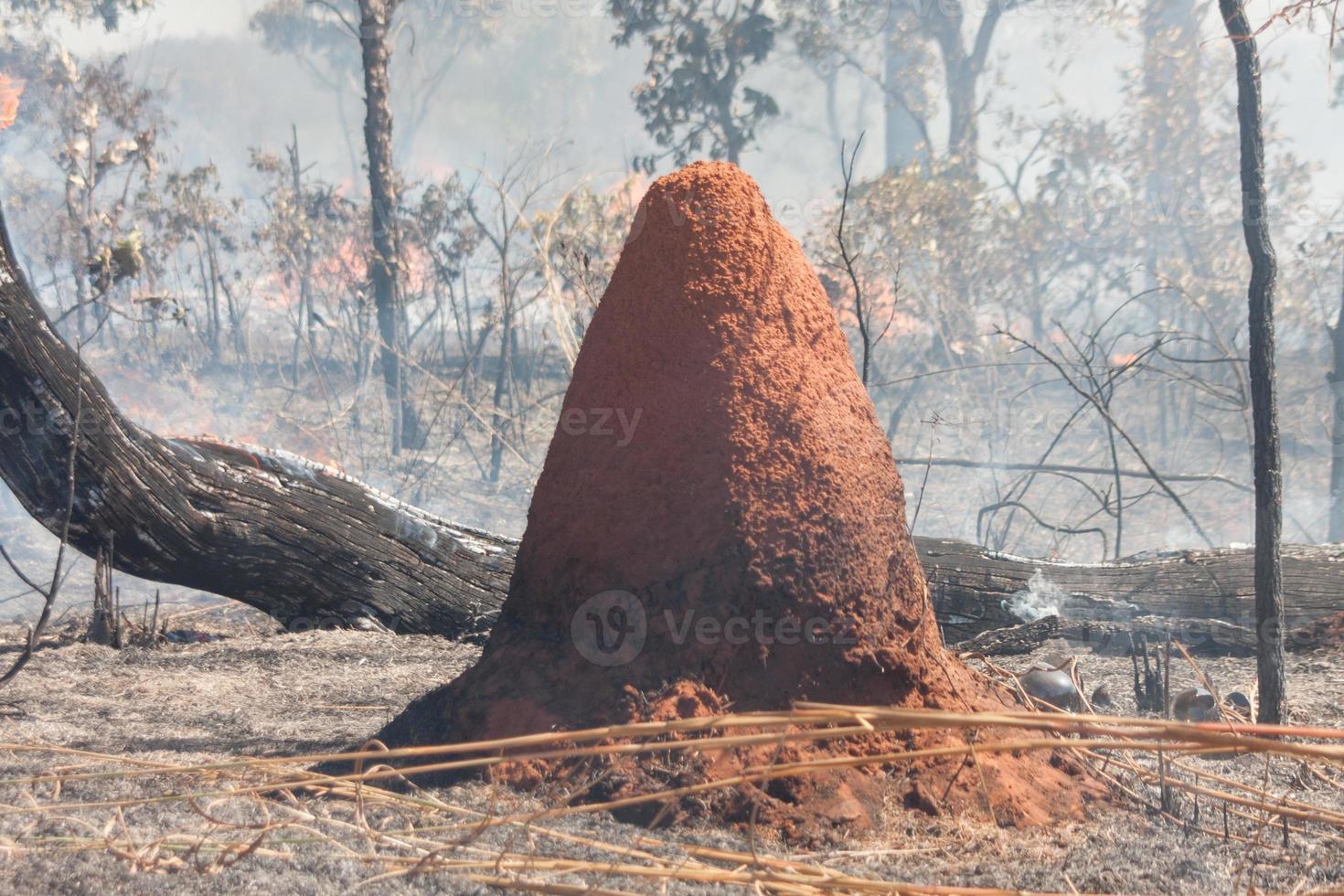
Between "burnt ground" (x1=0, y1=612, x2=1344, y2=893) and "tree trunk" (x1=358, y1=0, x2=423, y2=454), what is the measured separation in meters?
7.74

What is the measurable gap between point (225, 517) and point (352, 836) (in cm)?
258

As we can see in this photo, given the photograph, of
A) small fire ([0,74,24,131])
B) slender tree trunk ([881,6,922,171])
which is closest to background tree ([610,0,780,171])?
slender tree trunk ([881,6,922,171])

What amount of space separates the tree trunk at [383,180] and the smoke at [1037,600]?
289 inches

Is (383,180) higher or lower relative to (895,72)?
lower

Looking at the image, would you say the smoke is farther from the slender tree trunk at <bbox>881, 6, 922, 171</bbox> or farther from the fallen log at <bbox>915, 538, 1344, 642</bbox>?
the slender tree trunk at <bbox>881, 6, 922, 171</bbox>

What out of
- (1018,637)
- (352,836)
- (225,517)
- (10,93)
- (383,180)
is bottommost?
(352,836)

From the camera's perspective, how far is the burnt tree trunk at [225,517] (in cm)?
360

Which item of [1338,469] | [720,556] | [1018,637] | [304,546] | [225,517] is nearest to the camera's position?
[720,556]

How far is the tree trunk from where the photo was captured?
10539 mm

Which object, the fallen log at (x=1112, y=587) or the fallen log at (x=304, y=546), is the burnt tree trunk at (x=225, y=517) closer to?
the fallen log at (x=304, y=546)

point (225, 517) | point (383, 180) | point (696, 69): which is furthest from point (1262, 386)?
point (696, 69)

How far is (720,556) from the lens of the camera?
2.28 metres

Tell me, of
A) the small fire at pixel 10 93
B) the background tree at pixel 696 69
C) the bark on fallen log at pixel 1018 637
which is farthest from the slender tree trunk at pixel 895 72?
the bark on fallen log at pixel 1018 637

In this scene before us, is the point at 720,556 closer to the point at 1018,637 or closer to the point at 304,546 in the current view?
the point at 304,546
